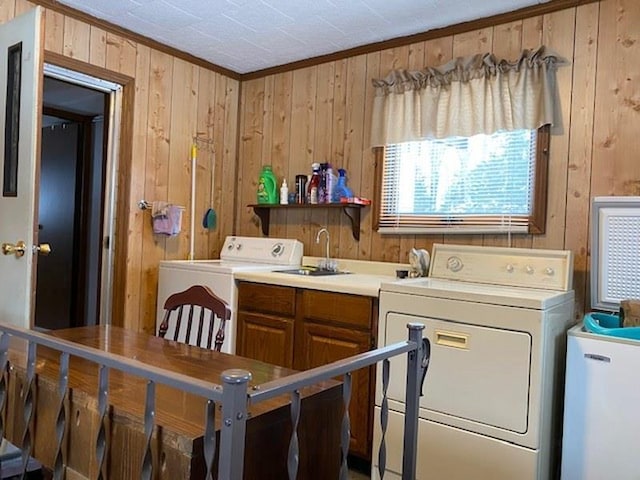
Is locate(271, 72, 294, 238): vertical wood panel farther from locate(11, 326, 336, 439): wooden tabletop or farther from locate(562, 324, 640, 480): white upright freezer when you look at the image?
locate(562, 324, 640, 480): white upright freezer

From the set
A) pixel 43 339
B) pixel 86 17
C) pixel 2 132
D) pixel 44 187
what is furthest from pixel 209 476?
pixel 44 187

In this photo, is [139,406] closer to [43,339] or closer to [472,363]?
[43,339]

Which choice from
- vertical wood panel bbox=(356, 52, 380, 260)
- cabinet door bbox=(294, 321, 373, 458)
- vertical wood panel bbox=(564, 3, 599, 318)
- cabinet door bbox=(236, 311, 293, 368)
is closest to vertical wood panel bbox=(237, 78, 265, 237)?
vertical wood panel bbox=(356, 52, 380, 260)

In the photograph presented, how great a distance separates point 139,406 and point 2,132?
5.94 ft

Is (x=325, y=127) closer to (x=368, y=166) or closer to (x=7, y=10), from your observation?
(x=368, y=166)

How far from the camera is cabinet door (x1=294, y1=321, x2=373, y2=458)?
8.02 feet

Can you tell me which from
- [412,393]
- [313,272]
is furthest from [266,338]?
[412,393]

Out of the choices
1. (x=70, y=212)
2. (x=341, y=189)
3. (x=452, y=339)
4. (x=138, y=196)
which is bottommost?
(x=452, y=339)

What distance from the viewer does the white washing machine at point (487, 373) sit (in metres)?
1.94

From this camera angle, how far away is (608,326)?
2.18 metres

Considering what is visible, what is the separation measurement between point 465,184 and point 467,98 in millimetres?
472

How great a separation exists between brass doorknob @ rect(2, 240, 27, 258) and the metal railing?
3.01ft

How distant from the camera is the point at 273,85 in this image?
3734 millimetres

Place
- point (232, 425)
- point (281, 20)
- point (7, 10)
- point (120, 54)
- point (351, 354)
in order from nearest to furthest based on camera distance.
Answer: point (232, 425) < point (351, 354) < point (7, 10) < point (281, 20) < point (120, 54)
